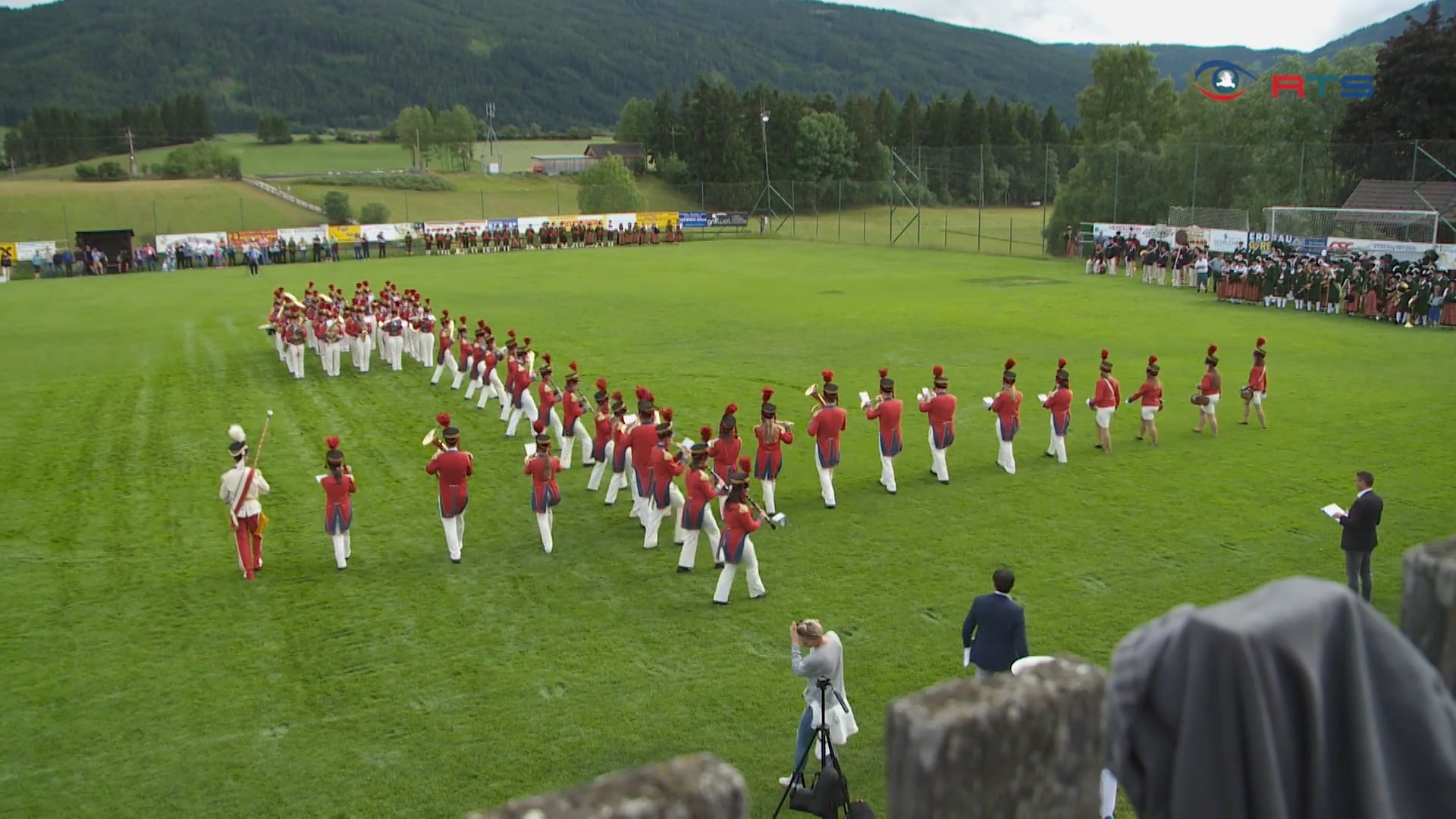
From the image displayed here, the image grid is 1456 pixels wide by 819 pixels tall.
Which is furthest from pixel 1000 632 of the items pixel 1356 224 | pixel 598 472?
pixel 1356 224

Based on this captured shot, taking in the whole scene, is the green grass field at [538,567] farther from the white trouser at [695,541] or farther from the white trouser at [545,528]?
the white trouser at [695,541]

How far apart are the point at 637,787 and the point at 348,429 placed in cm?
2001

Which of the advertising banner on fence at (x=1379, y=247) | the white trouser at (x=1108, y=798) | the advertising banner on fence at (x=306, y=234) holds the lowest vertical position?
the white trouser at (x=1108, y=798)

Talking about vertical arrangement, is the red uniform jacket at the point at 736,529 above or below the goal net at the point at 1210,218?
below

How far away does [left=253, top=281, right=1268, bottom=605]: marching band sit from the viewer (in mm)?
12758

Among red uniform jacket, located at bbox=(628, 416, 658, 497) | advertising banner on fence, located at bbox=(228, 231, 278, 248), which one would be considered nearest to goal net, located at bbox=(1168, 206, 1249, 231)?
red uniform jacket, located at bbox=(628, 416, 658, 497)

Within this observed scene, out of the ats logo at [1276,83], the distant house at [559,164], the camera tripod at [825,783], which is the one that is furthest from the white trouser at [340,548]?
the distant house at [559,164]

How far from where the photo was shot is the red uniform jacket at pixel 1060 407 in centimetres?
Result: 1662

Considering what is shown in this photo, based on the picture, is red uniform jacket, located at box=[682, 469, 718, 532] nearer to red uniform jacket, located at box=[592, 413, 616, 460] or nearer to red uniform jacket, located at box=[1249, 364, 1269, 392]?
red uniform jacket, located at box=[592, 413, 616, 460]

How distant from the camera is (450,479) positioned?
13.2 metres

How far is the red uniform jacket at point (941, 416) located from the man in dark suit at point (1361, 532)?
590 cm

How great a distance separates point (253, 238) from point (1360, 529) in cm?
6075

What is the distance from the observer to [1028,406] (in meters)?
20.9

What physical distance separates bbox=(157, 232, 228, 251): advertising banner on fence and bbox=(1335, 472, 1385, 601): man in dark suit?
60.7 metres
